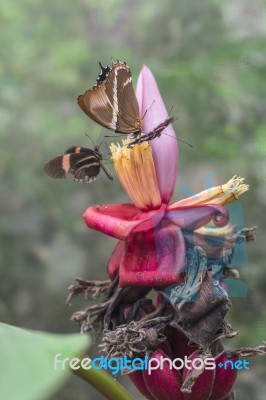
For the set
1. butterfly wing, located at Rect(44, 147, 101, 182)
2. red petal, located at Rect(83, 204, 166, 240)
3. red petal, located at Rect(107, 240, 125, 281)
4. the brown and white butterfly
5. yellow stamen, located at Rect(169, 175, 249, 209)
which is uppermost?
the brown and white butterfly

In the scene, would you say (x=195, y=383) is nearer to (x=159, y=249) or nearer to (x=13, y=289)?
(x=159, y=249)

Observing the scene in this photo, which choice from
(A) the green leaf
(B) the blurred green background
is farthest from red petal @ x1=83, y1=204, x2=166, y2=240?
(B) the blurred green background

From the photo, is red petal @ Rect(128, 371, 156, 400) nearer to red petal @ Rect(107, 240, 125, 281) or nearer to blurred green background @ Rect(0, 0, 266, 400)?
red petal @ Rect(107, 240, 125, 281)

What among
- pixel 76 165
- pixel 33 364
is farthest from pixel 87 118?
pixel 33 364

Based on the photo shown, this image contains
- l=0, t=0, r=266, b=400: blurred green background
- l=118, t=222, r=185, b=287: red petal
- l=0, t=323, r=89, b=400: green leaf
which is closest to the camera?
l=0, t=323, r=89, b=400: green leaf

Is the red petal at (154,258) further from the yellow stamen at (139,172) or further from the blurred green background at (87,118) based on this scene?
the blurred green background at (87,118)

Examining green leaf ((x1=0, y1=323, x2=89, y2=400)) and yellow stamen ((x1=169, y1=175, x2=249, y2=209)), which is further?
yellow stamen ((x1=169, y1=175, x2=249, y2=209))

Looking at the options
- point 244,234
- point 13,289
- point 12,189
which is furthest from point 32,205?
point 244,234

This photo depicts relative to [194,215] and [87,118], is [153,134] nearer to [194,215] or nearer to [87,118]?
[194,215]

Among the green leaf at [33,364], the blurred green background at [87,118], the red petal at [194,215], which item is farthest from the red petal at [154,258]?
the blurred green background at [87,118]
